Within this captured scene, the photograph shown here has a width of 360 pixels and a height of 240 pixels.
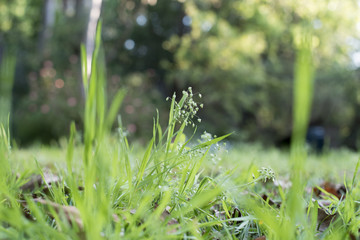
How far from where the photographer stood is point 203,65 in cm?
1002

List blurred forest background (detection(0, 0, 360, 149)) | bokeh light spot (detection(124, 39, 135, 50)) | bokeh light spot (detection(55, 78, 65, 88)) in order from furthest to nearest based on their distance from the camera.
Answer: bokeh light spot (detection(124, 39, 135, 50)) < bokeh light spot (detection(55, 78, 65, 88)) < blurred forest background (detection(0, 0, 360, 149))

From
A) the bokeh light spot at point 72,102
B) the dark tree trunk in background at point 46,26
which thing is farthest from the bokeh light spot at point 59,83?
the dark tree trunk in background at point 46,26

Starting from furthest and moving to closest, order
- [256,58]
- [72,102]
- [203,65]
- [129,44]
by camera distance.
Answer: [129,44]
[256,58]
[203,65]
[72,102]

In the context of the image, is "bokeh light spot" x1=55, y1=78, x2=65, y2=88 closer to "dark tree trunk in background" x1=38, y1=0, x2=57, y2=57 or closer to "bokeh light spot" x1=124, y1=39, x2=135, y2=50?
"dark tree trunk in background" x1=38, y1=0, x2=57, y2=57

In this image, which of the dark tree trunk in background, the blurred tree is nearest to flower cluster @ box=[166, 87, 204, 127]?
the blurred tree

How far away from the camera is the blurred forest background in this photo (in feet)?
30.3

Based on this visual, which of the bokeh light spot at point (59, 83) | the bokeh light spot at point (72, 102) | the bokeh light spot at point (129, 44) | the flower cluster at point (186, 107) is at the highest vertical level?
the flower cluster at point (186, 107)

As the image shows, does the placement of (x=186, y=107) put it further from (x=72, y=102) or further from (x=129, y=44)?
(x=129, y=44)

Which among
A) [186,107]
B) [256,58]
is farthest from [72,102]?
[186,107]

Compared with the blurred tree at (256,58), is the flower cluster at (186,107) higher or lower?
higher

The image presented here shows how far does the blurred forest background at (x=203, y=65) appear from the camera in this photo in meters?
9.23

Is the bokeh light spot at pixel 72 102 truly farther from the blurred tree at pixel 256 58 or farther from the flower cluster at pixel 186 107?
the flower cluster at pixel 186 107

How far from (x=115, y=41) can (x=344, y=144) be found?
9.40m

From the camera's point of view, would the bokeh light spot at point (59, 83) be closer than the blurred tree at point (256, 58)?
No
